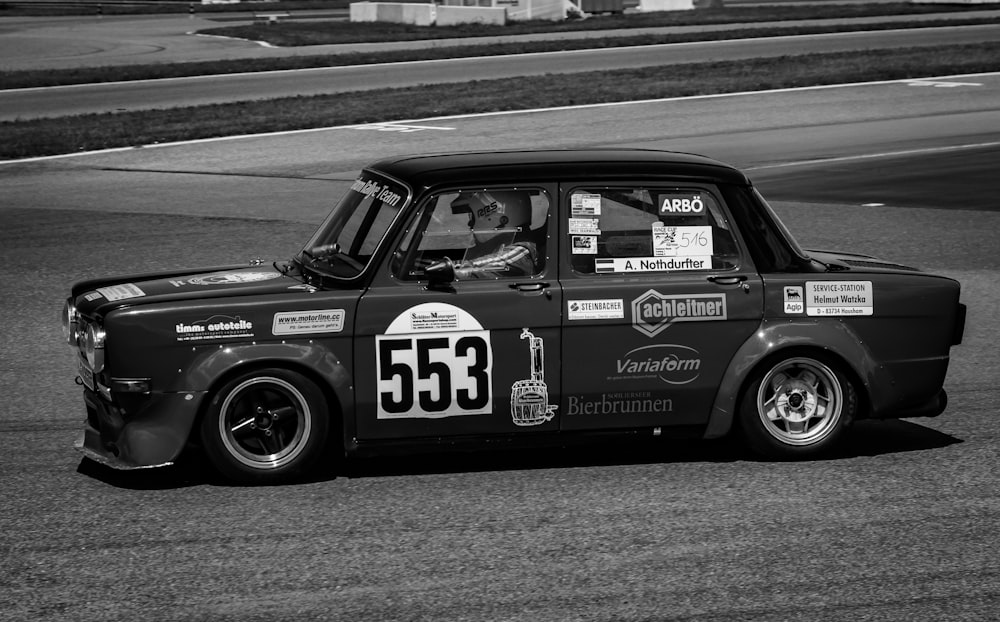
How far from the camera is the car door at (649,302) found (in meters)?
6.27

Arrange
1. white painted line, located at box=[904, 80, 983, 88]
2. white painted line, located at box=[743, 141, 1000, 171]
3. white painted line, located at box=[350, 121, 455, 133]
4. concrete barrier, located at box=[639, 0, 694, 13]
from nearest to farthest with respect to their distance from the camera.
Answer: white painted line, located at box=[743, 141, 1000, 171], white painted line, located at box=[350, 121, 455, 133], white painted line, located at box=[904, 80, 983, 88], concrete barrier, located at box=[639, 0, 694, 13]

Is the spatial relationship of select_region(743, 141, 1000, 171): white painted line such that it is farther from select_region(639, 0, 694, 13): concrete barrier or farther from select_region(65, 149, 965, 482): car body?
select_region(639, 0, 694, 13): concrete barrier

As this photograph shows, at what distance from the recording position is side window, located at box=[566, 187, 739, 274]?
6.36 metres

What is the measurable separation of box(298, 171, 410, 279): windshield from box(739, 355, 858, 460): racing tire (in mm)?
1982

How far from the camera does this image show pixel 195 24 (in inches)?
1813

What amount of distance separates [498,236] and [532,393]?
0.80 meters

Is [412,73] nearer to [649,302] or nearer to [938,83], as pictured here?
[938,83]

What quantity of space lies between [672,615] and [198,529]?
210 centimetres

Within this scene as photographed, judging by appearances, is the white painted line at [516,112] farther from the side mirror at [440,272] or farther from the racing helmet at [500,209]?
the side mirror at [440,272]

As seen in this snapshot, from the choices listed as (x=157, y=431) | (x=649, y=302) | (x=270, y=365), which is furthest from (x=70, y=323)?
(x=649, y=302)

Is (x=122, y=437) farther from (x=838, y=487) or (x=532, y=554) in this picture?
(x=838, y=487)

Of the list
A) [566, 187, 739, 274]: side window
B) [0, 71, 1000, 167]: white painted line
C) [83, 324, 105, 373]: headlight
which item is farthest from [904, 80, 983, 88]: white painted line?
[83, 324, 105, 373]: headlight

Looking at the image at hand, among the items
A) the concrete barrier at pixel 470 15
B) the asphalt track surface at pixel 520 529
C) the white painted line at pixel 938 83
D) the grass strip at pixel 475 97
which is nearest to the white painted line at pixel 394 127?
the grass strip at pixel 475 97

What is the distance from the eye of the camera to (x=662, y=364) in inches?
249
